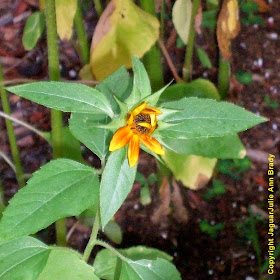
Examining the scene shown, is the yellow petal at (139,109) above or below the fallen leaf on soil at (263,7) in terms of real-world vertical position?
above

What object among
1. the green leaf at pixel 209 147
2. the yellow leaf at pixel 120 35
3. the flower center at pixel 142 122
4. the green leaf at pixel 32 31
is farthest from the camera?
the green leaf at pixel 32 31

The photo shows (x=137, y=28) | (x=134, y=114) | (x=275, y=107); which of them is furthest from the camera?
(x=275, y=107)

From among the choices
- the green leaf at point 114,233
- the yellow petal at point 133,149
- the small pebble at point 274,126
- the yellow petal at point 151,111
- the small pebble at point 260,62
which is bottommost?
the green leaf at point 114,233

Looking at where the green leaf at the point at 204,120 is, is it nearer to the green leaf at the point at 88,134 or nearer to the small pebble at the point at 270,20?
the green leaf at the point at 88,134

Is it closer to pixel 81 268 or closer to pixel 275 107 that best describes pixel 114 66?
pixel 81 268

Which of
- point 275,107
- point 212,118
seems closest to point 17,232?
point 212,118

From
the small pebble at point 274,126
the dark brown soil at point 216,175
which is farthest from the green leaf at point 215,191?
the small pebble at point 274,126

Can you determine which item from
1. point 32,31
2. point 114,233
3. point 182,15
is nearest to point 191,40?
point 182,15
